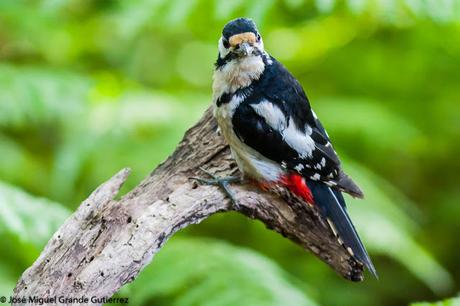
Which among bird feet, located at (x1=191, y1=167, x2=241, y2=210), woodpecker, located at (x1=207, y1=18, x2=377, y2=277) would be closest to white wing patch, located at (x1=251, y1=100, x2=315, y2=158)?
woodpecker, located at (x1=207, y1=18, x2=377, y2=277)

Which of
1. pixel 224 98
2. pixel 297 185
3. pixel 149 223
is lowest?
pixel 149 223

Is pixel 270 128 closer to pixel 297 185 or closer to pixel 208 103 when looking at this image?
pixel 297 185

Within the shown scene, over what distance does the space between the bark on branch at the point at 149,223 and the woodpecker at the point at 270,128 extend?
7cm

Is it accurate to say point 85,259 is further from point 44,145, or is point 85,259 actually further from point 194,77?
point 194,77

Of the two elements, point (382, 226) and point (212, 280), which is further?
point (382, 226)

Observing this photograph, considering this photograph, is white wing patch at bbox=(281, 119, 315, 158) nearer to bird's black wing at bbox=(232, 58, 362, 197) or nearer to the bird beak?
bird's black wing at bbox=(232, 58, 362, 197)

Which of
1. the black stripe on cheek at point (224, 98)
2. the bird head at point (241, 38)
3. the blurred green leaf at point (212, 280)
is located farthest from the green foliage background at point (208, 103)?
the black stripe on cheek at point (224, 98)

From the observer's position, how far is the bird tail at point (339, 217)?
2.34 m

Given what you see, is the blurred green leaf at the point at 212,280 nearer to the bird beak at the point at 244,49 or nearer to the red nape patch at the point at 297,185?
the red nape patch at the point at 297,185

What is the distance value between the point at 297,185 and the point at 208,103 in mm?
1200

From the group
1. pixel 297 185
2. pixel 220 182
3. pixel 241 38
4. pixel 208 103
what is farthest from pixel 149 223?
pixel 208 103

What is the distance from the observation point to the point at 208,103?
365 centimetres

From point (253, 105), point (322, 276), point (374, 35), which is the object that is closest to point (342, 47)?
point (374, 35)

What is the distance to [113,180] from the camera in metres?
2.00
